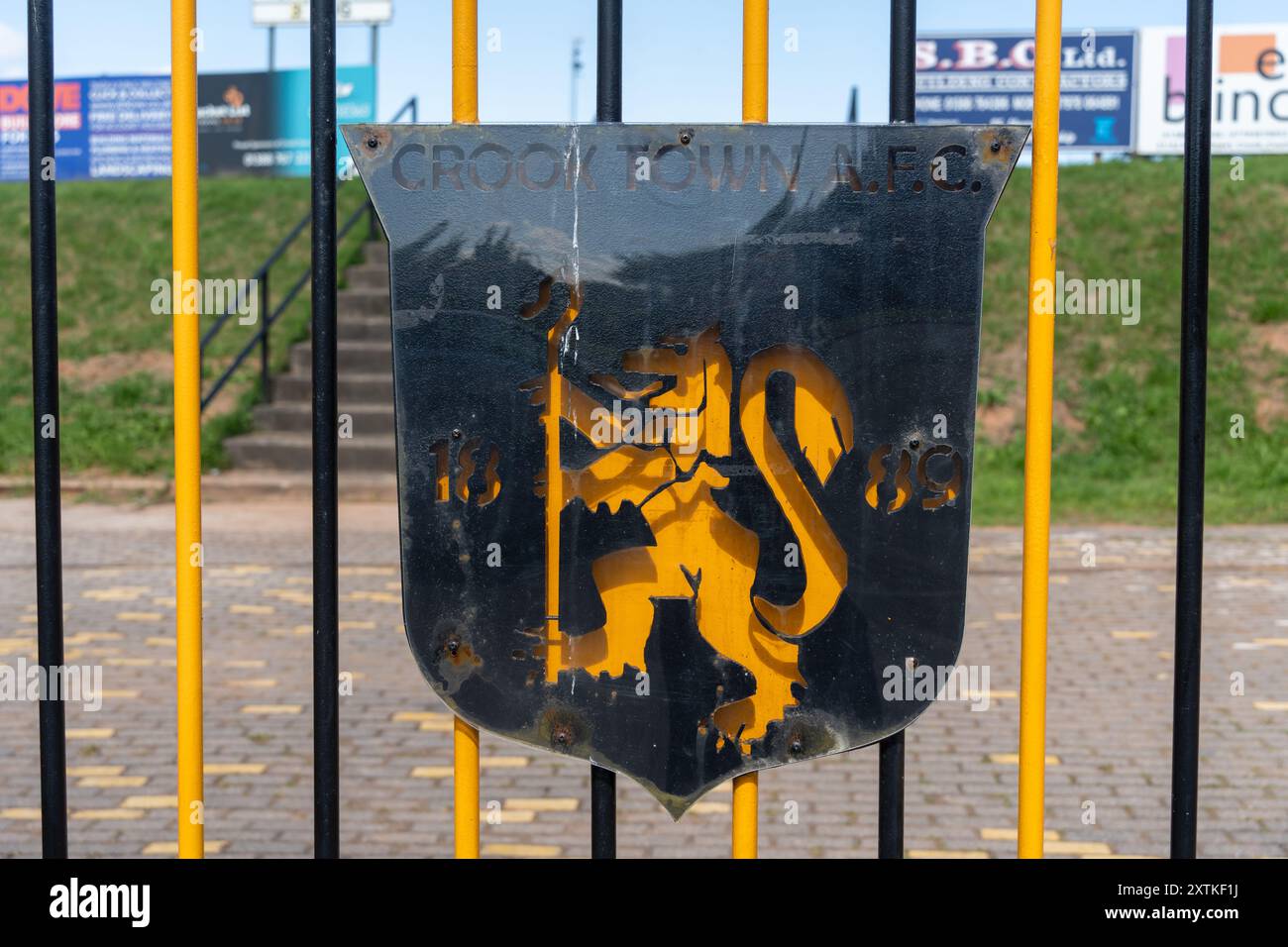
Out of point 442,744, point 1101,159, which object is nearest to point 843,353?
point 442,744

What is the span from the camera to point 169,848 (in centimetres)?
404

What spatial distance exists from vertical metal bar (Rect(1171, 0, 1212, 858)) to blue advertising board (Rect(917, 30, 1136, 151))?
55.0 ft

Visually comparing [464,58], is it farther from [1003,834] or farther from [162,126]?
[162,126]

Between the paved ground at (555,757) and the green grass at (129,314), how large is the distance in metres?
5.27

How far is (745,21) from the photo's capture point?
5.65 feet

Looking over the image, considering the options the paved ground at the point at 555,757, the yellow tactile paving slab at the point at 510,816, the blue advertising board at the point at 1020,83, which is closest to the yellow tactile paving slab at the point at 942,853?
the paved ground at the point at 555,757

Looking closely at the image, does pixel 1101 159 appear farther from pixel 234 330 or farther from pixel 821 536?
pixel 821 536

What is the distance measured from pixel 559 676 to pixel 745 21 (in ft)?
3.11

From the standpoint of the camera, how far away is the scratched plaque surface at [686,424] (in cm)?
173

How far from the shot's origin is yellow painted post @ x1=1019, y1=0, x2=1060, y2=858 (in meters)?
1.72

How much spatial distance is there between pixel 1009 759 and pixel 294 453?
954 cm

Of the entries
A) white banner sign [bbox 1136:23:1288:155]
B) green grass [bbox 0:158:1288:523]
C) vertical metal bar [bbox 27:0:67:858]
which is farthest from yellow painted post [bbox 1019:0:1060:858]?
white banner sign [bbox 1136:23:1288:155]

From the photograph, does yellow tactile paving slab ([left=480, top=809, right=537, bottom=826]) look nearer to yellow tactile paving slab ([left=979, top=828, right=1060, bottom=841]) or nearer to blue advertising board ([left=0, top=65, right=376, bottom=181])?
yellow tactile paving slab ([left=979, top=828, right=1060, bottom=841])

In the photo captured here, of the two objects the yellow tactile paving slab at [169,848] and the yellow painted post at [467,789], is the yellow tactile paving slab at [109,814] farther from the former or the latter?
the yellow painted post at [467,789]
